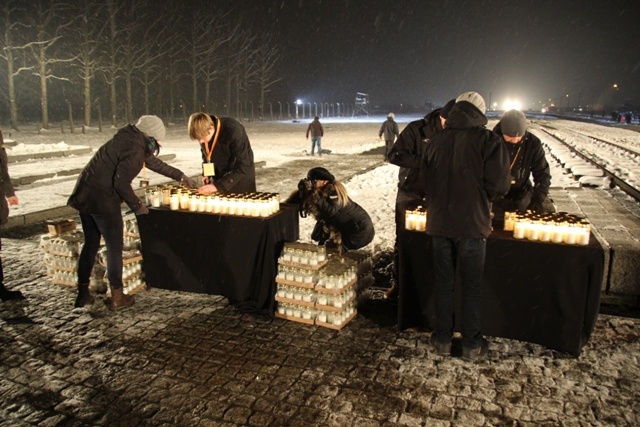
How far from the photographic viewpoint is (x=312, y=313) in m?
4.92

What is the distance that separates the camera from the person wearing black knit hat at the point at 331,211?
6.00m

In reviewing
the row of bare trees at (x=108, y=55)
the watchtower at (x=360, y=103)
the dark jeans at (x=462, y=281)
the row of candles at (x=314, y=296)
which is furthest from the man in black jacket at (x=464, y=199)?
the watchtower at (x=360, y=103)

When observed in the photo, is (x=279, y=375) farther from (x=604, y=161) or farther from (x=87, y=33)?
(x=87, y=33)

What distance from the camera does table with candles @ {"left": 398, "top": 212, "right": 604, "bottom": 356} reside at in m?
4.12

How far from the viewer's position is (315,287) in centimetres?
482

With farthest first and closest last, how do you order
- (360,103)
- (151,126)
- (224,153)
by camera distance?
(360,103) < (224,153) < (151,126)

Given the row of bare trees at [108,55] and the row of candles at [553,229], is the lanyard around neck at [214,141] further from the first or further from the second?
the row of bare trees at [108,55]

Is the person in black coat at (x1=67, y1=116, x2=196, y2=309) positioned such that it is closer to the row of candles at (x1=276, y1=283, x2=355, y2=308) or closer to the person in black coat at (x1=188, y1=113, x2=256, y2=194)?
the person in black coat at (x1=188, y1=113, x2=256, y2=194)

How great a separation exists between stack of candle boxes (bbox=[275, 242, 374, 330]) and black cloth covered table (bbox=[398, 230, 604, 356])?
574mm

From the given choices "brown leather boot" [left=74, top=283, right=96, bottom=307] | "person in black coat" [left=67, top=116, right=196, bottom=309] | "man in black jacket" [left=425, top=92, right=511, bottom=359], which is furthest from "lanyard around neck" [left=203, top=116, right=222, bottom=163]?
"man in black jacket" [left=425, top=92, right=511, bottom=359]

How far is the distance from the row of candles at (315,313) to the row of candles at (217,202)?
3.19 feet

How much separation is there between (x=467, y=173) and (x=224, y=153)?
9.54 ft

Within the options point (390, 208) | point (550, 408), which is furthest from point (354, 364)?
point (390, 208)

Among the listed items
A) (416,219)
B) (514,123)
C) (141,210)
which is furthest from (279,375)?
(514,123)
